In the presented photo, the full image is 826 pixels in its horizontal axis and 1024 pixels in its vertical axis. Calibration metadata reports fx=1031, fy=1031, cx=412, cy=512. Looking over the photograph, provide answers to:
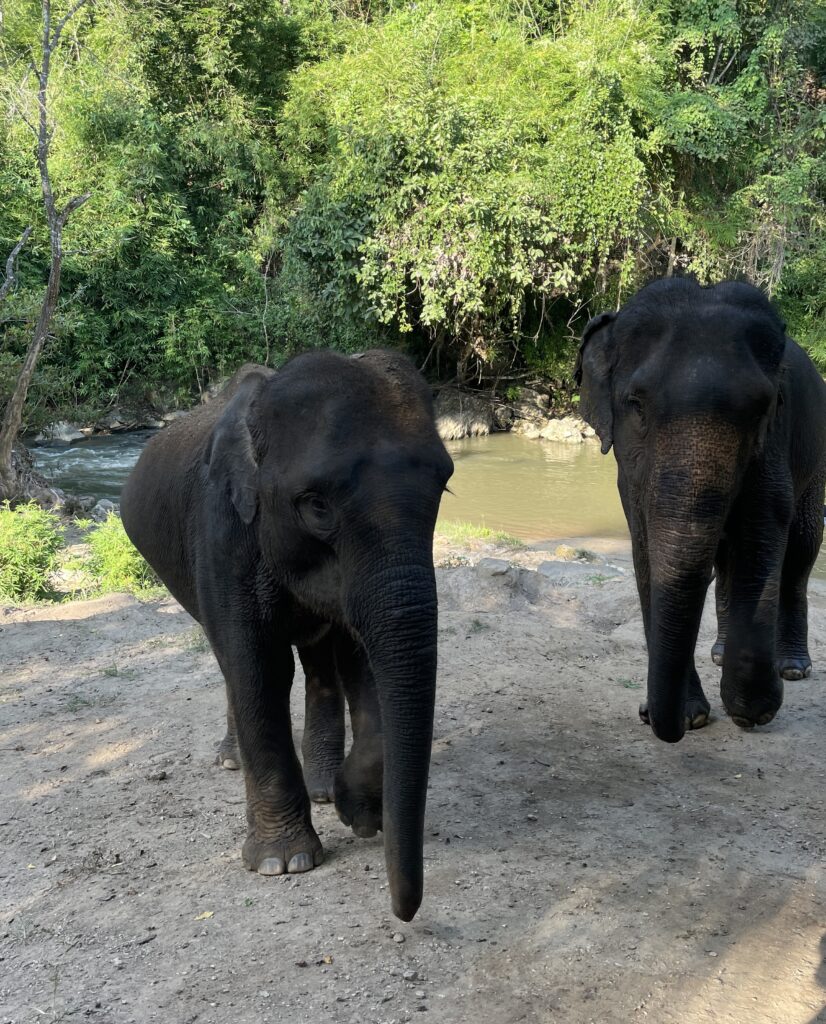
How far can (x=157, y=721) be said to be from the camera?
20.0 feet

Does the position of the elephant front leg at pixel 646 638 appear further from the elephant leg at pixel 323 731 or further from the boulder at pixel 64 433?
the boulder at pixel 64 433

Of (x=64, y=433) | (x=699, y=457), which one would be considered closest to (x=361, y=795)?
(x=699, y=457)

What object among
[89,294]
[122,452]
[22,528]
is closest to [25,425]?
[122,452]

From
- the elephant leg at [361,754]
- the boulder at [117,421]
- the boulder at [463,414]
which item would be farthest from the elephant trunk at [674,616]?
the boulder at [117,421]

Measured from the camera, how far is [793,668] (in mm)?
6648

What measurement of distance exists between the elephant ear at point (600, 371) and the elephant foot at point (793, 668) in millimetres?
2328

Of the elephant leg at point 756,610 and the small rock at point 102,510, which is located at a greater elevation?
the elephant leg at point 756,610

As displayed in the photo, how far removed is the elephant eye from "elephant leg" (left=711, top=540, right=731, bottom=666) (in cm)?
264

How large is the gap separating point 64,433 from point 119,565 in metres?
14.1

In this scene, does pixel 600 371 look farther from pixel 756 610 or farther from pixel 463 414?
pixel 463 414

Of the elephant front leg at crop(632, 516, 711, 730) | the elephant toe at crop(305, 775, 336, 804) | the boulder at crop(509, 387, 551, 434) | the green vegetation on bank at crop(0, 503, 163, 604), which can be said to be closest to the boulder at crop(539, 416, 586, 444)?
the boulder at crop(509, 387, 551, 434)

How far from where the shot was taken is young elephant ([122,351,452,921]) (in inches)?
129

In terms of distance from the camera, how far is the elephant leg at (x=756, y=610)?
510cm

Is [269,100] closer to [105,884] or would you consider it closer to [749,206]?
[749,206]
